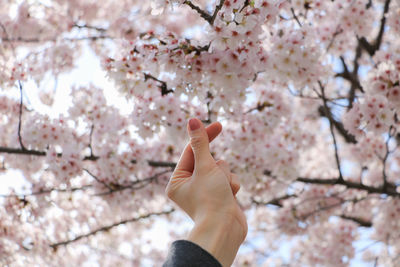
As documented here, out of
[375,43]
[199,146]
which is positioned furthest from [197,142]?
[375,43]

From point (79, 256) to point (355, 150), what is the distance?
600 centimetres

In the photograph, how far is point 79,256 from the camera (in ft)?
28.5

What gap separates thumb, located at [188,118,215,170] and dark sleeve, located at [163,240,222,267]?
46 centimetres

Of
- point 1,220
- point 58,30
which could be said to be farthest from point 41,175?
point 58,30

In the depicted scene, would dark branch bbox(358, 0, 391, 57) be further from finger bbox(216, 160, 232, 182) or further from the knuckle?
the knuckle

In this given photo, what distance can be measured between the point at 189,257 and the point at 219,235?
22 cm

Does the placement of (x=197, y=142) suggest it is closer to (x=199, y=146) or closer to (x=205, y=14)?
(x=199, y=146)

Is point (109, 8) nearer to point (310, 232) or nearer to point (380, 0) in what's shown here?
point (380, 0)

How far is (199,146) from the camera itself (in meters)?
1.97

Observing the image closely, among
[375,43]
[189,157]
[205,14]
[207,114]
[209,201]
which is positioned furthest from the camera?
[375,43]

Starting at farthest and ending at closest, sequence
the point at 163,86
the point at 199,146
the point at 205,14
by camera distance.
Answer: the point at 163,86
the point at 205,14
the point at 199,146

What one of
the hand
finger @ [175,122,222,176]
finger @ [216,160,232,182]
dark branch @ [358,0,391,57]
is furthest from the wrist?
dark branch @ [358,0,391,57]

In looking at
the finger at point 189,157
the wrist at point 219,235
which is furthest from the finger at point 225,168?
the wrist at point 219,235

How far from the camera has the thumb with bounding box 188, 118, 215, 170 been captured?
1.94 meters
